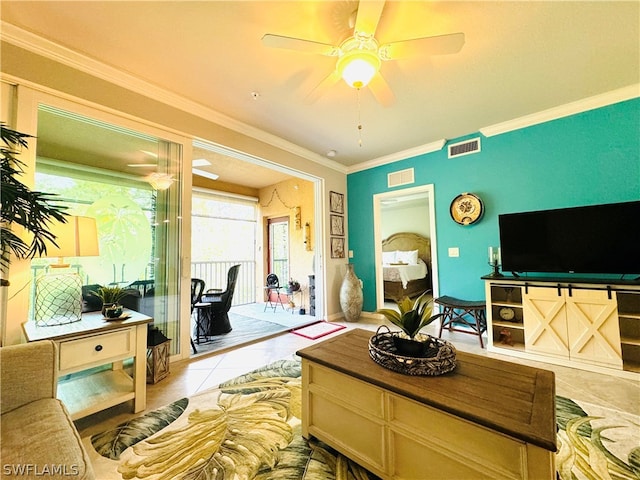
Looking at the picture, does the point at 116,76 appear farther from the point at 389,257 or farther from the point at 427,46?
the point at 389,257

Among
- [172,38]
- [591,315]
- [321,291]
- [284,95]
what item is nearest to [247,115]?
[284,95]

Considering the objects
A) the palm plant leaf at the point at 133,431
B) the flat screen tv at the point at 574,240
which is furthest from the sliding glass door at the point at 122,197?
the flat screen tv at the point at 574,240

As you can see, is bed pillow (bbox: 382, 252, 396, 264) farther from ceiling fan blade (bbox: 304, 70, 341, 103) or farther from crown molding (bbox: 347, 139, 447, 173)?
ceiling fan blade (bbox: 304, 70, 341, 103)

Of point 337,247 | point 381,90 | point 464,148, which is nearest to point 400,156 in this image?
point 464,148

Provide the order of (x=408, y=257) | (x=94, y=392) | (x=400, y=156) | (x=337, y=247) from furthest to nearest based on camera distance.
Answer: (x=408, y=257) → (x=337, y=247) → (x=400, y=156) → (x=94, y=392)

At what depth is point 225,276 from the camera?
6051mm

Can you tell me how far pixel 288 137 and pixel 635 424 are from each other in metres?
4.18

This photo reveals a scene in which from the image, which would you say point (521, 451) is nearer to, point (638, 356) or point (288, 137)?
point (638, 356)

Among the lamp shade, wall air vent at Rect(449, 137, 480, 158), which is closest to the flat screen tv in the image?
wall air vent at Rect(449, 137, 480, 158)

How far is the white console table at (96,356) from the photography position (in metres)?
1.61

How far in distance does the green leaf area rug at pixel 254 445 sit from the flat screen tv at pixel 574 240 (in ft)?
4.51

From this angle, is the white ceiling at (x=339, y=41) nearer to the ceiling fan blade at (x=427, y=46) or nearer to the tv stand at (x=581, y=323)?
the ceiling fan blade at (x=427, y=46)

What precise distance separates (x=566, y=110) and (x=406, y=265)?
12.3 feet

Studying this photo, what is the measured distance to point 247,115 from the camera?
3.07 metres
